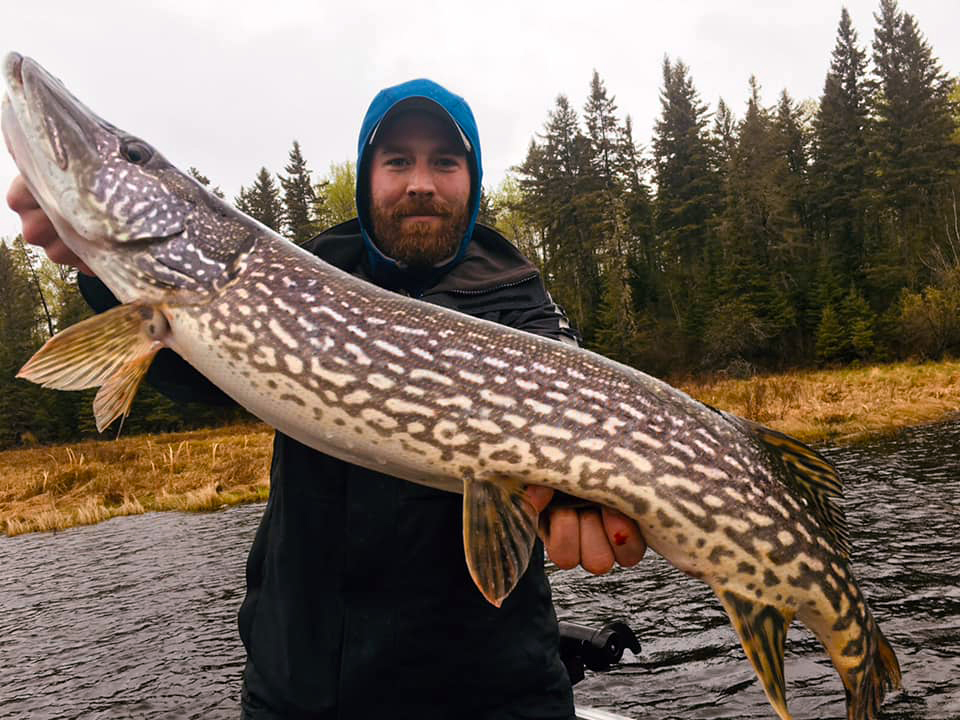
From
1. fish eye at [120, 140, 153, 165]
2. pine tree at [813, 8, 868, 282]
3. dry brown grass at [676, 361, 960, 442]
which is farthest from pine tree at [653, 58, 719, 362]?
fish eye at [120, 140, 153, 165]

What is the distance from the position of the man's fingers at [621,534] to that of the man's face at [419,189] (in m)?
1.55

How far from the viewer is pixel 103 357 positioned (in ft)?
7.71

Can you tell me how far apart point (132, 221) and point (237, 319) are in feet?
1.77

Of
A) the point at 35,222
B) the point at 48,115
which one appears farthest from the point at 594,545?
the point at 48,115

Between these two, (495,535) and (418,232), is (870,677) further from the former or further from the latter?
(418,232)

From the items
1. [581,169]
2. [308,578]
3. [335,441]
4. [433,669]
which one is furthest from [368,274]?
[581,169]

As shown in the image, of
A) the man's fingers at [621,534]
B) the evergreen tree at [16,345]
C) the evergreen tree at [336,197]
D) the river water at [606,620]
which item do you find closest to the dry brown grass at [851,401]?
the river water at [606,620]

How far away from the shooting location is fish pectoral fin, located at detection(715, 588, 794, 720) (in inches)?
88.7

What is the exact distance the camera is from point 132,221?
7.84 ft

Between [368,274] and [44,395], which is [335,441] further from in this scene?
[44,395]

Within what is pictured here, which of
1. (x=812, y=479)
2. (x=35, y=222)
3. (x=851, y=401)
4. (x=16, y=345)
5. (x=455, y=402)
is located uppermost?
(x=16, y=345)

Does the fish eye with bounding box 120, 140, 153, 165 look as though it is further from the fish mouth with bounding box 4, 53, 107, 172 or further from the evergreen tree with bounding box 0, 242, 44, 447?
the evergreen tree with bounding box 0, 242, 44, 447

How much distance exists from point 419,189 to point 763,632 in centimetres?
235

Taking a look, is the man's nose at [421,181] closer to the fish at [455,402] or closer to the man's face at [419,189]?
the man's face at [419,189]
